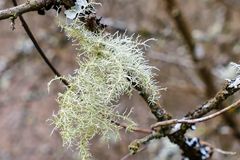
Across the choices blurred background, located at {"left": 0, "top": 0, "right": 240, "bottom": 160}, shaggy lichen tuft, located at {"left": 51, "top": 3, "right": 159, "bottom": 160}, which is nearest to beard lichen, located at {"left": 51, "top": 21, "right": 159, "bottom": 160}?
shaggy lichen tuft, located at {"left": 51, "top": 3, "right": 159, "bottom": 160}

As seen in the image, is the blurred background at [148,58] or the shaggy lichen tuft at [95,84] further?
the blurred background at [148,58]

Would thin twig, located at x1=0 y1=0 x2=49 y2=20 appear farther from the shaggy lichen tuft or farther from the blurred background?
the blurred background

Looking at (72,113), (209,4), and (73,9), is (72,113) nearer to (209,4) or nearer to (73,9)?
(73,9)

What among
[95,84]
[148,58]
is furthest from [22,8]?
[148,58]

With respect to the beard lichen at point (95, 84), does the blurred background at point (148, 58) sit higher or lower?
higher

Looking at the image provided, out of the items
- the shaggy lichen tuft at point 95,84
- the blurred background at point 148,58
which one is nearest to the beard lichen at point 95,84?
the shaggy lichen tuft at point 95,84

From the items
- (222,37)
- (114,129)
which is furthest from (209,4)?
(114,129)

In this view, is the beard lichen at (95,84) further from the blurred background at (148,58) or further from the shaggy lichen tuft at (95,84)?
the blurred background at (148,58)

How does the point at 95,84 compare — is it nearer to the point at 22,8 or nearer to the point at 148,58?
the point at 22,8
